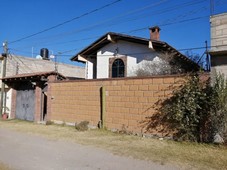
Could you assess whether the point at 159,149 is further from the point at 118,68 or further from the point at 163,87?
the point at 118,68

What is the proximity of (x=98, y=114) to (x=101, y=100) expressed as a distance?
2.40ft

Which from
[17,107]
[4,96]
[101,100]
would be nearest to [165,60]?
[101,100]

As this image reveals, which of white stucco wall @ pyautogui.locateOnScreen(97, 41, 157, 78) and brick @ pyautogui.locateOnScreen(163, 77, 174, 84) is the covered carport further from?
brick @ pyautogui.locateOnScreen(163, 77, 174, 84)

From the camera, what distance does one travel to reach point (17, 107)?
20.8 m

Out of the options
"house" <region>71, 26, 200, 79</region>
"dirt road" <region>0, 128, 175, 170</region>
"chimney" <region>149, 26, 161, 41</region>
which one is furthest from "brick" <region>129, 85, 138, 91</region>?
"chimney" <region>149, 26, 161, 41</region>

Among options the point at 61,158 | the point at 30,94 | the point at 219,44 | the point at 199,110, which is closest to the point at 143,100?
the point at 199,110

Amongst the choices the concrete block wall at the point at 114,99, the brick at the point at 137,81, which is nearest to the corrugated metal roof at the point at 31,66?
the concrete block wall at the point at 114,99

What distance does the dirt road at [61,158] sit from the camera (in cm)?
688

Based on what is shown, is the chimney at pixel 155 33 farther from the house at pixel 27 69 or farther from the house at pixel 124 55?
the house at pixel 27 69

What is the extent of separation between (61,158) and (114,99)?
5597mm

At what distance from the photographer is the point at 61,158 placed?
7754 mm

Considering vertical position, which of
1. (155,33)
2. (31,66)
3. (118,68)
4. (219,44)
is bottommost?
(219,44)

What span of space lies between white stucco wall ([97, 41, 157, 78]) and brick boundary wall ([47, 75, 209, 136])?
5.10 metres

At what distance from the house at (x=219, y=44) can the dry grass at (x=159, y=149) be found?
9.13ft
